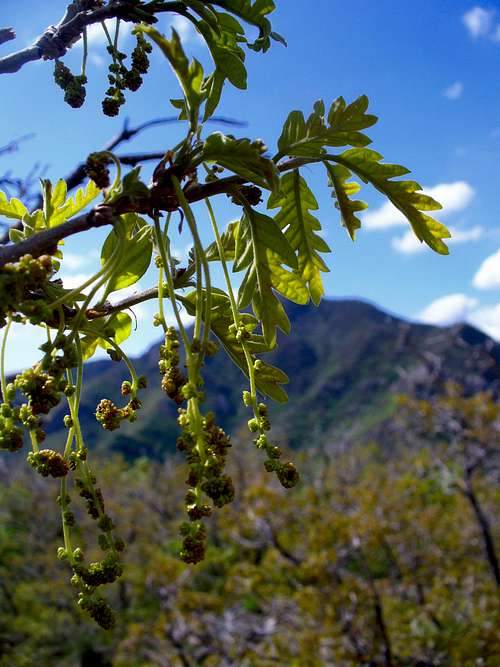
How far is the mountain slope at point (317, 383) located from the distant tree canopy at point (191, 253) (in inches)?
2281

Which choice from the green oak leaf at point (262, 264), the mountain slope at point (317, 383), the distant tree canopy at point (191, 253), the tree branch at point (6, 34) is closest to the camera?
the distant tree canopy at point (191, 253)

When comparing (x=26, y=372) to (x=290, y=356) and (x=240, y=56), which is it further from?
(x=290, y=356)

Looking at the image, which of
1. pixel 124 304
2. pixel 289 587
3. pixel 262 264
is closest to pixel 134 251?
pixel 124 304

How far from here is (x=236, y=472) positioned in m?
25.2

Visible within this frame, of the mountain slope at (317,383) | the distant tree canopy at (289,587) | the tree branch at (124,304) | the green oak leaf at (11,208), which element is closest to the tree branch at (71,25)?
the green oak leaf at (11,208)

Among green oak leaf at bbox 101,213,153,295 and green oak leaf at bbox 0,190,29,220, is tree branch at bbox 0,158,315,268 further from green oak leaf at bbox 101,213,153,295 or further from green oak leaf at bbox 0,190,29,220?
green oak leaf at bbox 0,190,29,220

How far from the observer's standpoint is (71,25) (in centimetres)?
105

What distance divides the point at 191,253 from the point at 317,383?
94.3 metres

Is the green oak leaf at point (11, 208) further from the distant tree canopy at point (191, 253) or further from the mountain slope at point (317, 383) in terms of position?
the mountain slope at point (317, 383)

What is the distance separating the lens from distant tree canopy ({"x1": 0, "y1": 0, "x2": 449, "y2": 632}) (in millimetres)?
709

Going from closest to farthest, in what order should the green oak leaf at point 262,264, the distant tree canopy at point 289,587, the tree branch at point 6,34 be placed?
the green oak leaf at point 262,264, the tree branch at point 6,34, the distant tree canopy at point 289,587

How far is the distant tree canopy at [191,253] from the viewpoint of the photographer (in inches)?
27.9

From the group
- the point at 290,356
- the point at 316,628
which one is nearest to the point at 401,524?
the point at 316,628

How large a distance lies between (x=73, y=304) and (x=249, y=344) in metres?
0.31
